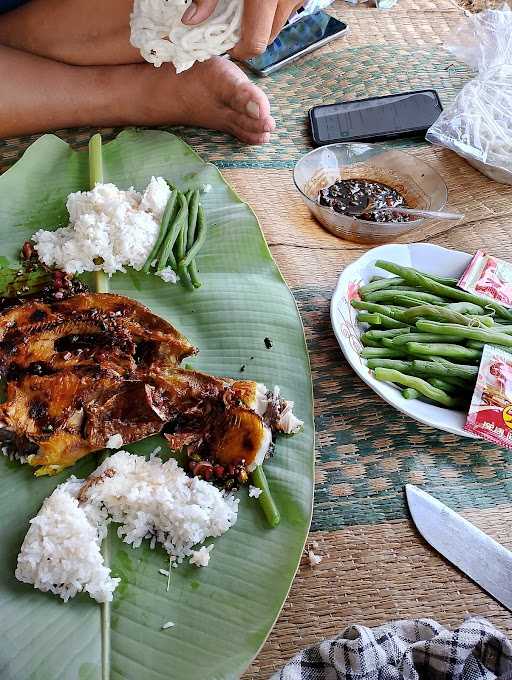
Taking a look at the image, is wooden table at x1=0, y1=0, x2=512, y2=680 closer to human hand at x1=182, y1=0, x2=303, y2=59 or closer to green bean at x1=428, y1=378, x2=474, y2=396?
green bean at x1=428, y1=378, x2=474, y2=396

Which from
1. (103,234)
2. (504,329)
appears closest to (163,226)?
(103,234)

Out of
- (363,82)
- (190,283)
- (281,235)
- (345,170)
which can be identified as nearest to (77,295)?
(190,283)

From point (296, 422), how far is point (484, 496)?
0.70 m

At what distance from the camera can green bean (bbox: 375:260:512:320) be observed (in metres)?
2.46

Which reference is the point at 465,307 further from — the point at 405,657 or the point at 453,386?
the point at 405,657

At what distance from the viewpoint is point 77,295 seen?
7.45 ft

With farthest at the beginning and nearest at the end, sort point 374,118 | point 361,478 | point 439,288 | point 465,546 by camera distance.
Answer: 1. point 374,118
2. point 439,288
3. point 361,478
4. point 465,546

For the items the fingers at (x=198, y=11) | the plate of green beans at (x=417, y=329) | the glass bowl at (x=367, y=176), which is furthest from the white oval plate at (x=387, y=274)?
the fingers at (x=198, y=11)

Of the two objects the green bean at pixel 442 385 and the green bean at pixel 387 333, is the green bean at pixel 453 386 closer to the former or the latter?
the green bean at pixel 442 385

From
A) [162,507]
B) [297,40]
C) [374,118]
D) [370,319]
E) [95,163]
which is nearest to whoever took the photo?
[162,507]

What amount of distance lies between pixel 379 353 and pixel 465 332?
12.4 inches

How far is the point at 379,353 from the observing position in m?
2.32

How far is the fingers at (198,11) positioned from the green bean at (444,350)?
52.5 inches

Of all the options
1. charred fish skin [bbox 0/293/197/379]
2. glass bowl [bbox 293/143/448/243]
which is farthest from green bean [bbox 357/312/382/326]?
charred fish skin [bbox 0/293/197/379]
